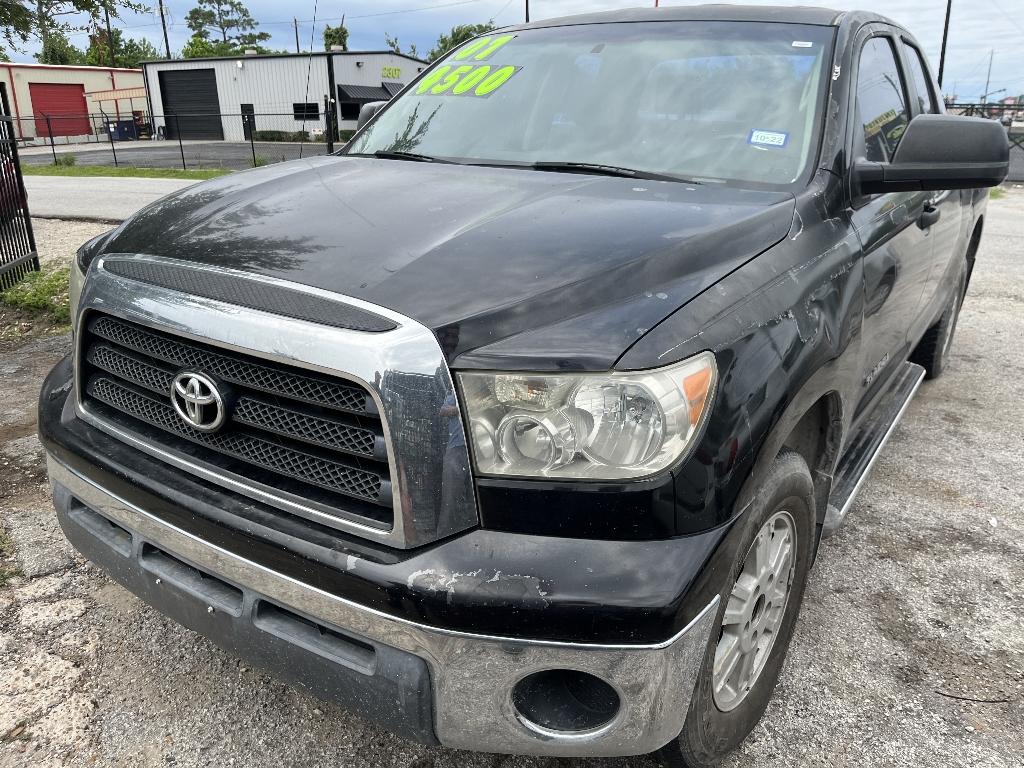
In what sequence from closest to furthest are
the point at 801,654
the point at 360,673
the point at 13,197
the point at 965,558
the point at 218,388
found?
1. the point at 360,673
2. the point at 218,388
3. the point at 801,654
4. the point at 965,558
5. the point at 13,197

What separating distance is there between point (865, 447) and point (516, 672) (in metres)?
2.10

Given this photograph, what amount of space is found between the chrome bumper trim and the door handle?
217 cm

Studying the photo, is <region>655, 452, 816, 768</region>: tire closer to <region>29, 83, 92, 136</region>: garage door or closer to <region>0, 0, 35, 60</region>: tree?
<region>0, 0, 35, 60</region>: tree

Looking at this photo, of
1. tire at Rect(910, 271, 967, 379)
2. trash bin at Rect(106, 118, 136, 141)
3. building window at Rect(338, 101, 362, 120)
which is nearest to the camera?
tire at Rect(910, 271, 967, 379)

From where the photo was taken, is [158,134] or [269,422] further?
[158,134]

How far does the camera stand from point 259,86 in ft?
152

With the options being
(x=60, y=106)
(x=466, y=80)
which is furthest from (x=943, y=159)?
A: (x=60, y=106)

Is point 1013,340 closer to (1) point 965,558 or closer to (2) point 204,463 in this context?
(1) point 965,558

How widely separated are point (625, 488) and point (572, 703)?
0.49 metres

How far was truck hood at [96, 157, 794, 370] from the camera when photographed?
163 centimetres

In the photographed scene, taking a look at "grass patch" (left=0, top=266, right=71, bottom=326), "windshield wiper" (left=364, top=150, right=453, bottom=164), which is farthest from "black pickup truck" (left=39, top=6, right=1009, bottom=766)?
"grass patch" (left=0, top=266, right=71, bottom=326)

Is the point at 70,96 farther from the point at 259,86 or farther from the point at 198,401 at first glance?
the point at 198,401

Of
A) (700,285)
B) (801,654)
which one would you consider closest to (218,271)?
(700,285)

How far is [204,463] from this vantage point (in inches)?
74.3
